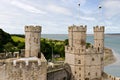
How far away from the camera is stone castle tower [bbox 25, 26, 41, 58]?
87.6 feet

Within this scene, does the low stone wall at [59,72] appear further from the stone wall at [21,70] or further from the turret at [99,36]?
the stone wall at [21,70]

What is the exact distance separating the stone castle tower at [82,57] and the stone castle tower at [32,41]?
3.76 m

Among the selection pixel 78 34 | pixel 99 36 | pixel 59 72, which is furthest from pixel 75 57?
pixel 99 36

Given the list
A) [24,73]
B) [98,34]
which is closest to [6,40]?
[98,34]

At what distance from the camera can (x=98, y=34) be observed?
3178 cm

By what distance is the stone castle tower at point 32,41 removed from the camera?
26688 millimetres

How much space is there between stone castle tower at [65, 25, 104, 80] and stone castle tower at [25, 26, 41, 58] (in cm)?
376

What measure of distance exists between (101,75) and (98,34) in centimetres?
544

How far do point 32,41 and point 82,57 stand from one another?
19.0ft

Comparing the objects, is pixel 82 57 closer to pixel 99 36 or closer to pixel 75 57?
pixel 75 57

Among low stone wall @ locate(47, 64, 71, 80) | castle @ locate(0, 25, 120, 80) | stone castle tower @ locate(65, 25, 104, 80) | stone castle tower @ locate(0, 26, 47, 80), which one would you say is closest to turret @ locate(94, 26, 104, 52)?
castle @ locate(0, 25, 120, 80)

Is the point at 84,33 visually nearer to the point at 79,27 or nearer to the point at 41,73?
the point at 79,27

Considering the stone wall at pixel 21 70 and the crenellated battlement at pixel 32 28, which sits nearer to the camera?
the stone wall at pixel 21 70

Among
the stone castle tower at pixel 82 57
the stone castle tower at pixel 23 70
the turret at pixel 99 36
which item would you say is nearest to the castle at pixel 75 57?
the stone castle tower at pixel 82 57
